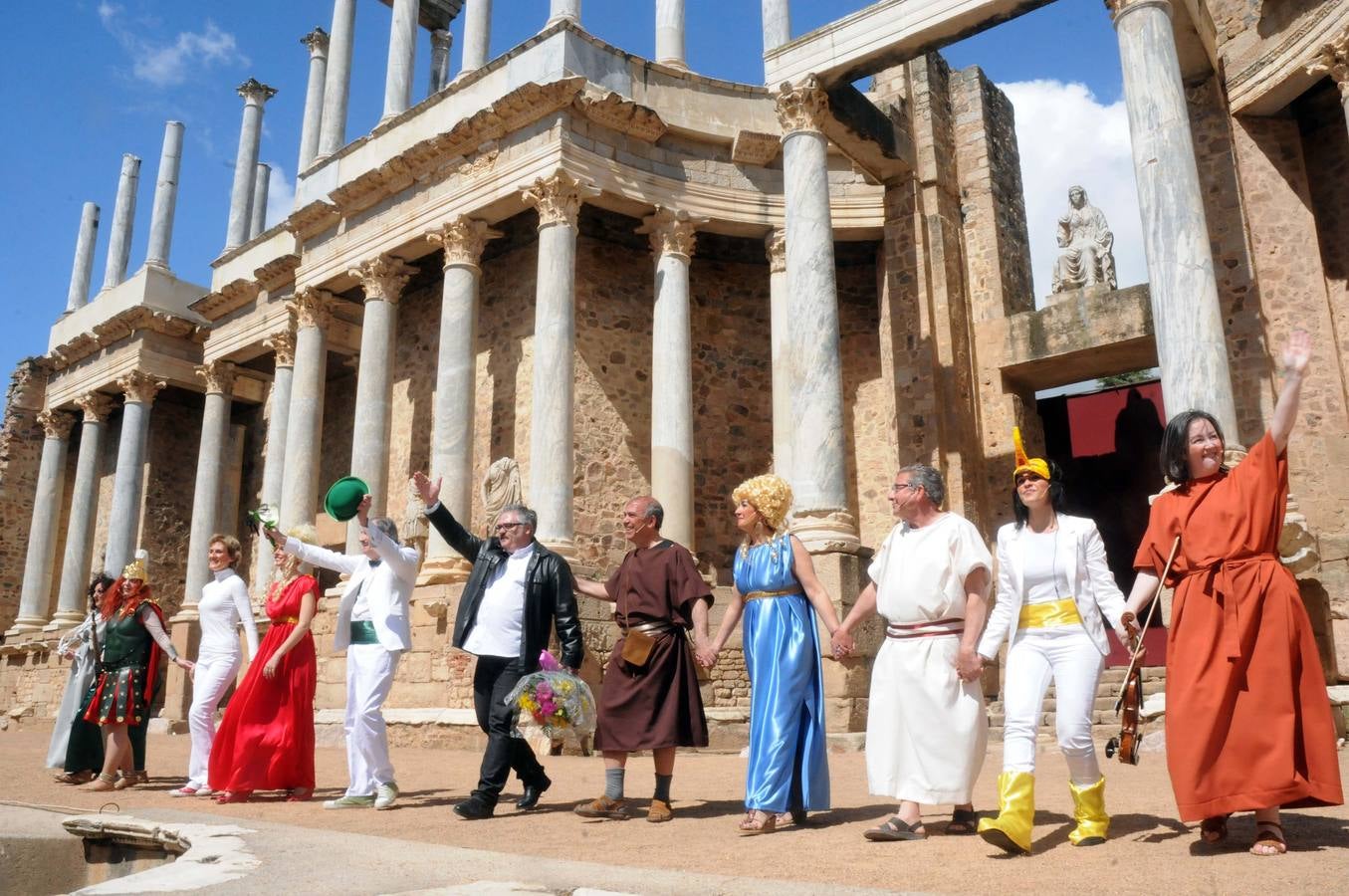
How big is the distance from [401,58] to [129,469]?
9942 millimetres

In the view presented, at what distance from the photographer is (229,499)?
21.0 meters

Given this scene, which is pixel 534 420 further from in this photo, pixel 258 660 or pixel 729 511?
pixel 258 660

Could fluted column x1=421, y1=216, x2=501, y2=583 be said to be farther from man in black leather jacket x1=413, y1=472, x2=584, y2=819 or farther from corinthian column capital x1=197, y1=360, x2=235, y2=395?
corinthian column capital x1=197, y1=360, x2=235, y2=395

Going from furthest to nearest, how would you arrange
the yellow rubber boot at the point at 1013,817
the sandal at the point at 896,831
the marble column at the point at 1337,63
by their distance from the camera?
the marble column at the point at 1337,63
the sandal at the point at 896,831
the yellow rubber boot at the point at 1013,817

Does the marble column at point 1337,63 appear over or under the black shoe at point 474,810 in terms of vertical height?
over

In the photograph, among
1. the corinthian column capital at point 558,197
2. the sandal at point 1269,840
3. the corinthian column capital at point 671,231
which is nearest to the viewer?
the sandal at point 1269,840

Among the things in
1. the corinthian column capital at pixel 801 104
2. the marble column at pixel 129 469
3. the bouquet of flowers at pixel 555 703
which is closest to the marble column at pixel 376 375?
the corinthian column capital at pixel 801 104

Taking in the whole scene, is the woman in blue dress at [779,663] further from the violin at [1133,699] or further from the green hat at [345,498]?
the green hat at [345,498]

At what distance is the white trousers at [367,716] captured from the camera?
5.67 meters

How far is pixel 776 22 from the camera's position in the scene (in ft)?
45.0

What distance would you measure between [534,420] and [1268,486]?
982 cm

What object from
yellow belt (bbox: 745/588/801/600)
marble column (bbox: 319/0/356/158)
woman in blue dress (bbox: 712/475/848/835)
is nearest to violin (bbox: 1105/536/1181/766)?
woman in blue dress (bbox: 712/475/848/835)

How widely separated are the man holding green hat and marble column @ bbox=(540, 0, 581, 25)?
10222 mm

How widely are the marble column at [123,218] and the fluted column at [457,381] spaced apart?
13.0 metres
